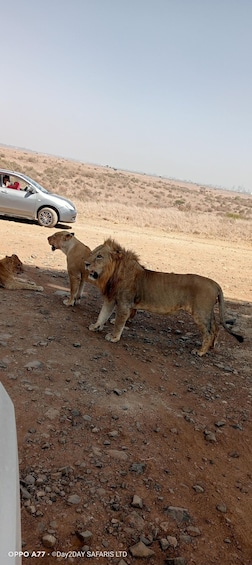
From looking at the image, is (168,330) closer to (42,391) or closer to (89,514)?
(42,391)

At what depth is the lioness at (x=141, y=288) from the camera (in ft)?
20.3

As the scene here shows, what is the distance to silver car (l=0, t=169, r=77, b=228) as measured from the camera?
624 inches

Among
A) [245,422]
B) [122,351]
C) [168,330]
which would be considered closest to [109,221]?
[168,330]

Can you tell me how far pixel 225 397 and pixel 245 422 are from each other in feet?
1.79

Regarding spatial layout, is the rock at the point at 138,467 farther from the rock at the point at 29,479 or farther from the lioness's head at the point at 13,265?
the lioness's head at the point at 13,265

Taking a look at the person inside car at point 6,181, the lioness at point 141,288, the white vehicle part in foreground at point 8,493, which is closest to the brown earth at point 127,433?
the lioness at point 141,288

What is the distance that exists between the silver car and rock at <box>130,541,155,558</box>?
14183mm

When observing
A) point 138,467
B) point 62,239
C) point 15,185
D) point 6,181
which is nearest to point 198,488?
point 138,467

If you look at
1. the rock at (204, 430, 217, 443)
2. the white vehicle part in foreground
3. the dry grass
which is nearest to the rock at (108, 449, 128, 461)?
the rock at (204, 430, 217, 443)

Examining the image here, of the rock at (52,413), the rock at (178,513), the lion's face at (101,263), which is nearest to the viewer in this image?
the rock at (178,513)

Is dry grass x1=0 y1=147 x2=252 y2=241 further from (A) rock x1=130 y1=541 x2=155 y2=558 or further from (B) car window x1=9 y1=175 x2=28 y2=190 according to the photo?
(A) rock x1=130 y1=541 x2=155 y2=558

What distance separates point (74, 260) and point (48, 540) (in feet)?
16.2

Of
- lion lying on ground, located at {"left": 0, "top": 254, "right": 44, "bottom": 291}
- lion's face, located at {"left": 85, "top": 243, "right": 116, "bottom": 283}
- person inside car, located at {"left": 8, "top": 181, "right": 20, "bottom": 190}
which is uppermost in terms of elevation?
person inside car, located at {"left": 8, "top": 181, "right": 20, "bottom": 190}

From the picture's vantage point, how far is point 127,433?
13.3 ft
